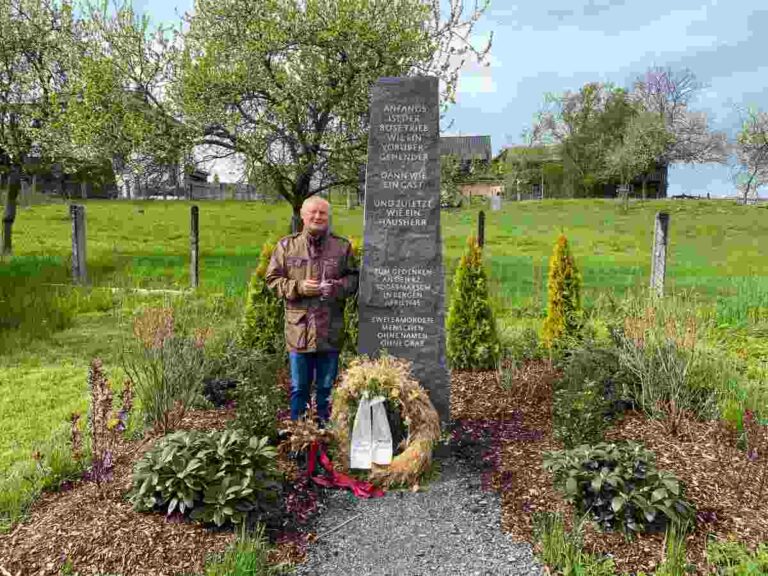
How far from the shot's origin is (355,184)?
14.6 m

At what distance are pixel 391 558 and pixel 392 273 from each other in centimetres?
235

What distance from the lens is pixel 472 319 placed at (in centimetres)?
698

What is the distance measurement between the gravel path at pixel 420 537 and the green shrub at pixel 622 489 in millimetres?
502

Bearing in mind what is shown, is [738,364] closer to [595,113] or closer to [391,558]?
[391,558]

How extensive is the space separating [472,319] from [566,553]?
373 centimetres

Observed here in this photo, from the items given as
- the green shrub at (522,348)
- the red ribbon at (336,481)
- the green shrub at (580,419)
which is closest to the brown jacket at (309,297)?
the red ribbon at (336,481)

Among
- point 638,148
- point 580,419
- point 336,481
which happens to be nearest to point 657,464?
point 580,419

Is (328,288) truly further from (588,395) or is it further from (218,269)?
(218,269)

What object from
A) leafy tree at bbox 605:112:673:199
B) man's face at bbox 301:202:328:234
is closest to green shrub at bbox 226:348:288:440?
man's face at bbox 301:202:328:234

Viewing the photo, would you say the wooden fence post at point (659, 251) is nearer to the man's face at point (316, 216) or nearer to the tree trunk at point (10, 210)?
the man's face at point (316, 216)

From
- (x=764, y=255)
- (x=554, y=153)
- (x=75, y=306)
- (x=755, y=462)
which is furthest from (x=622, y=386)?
(x=554, y=153)

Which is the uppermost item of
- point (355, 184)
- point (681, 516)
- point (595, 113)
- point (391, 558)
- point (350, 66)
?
point (595, 113)

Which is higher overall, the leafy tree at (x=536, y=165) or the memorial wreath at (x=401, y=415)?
the leafy tree at (x=536, y=165)

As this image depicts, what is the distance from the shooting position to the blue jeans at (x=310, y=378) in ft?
16.4
